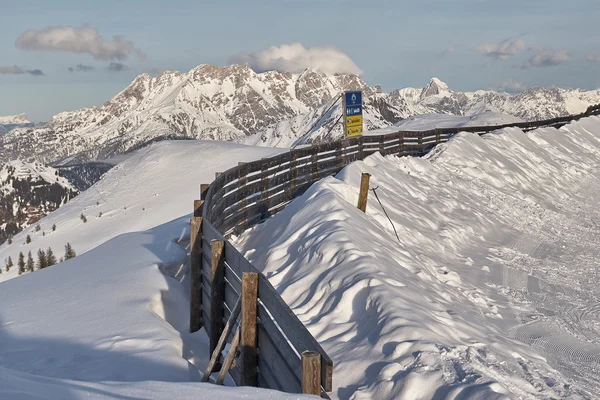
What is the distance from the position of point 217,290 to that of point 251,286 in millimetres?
1778

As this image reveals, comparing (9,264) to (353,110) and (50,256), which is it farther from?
(353,110)

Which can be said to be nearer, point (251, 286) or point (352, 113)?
point (251, 286)

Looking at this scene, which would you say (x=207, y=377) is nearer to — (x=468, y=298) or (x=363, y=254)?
(x=363, y=254)

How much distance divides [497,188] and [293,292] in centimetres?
1523

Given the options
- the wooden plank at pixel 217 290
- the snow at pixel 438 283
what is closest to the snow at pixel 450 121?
the snow at pixel 438 283

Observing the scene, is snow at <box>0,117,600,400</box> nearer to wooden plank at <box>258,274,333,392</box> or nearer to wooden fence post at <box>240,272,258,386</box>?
wooden plank at <box>258,274,333,392</box>

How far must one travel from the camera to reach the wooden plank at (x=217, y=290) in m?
7.20

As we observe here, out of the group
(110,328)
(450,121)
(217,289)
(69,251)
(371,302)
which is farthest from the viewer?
(69,251)

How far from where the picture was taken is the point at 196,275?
869 cm

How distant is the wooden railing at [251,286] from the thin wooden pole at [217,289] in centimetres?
1

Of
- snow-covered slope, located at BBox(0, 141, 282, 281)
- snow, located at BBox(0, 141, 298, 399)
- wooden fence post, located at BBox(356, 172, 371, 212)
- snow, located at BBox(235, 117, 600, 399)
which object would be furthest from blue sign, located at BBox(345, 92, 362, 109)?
snow-covered slope, located at BBox(0, 141, 282, 281)

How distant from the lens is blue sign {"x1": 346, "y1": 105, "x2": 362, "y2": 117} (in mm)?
18453

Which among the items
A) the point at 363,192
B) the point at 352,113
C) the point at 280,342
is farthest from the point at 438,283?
the point at 352,113

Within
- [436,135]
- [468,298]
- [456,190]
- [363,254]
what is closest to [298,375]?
[363,254]
